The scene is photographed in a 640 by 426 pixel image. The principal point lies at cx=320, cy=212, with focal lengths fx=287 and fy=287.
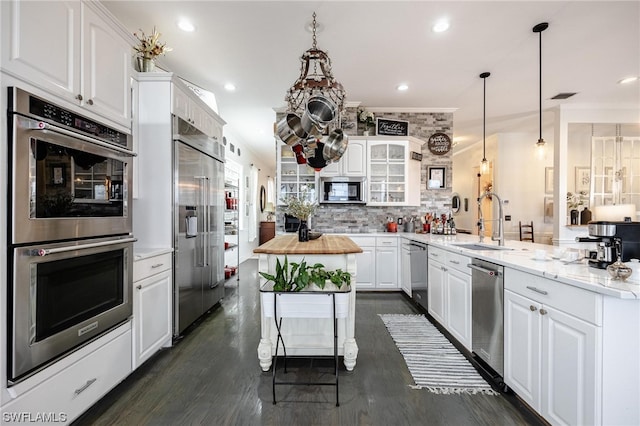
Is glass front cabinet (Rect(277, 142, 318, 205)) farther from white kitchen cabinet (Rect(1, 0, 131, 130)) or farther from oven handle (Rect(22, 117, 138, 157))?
oven handle (Rect(22, 117, 138, 157))

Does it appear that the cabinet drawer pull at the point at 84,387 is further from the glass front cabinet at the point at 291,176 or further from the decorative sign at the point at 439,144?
the decorative sign at the point at 439,144

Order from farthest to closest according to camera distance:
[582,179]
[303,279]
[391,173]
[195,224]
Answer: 1. [582,179]
2. [391,173]
3. [195,224]
4. [303,279]

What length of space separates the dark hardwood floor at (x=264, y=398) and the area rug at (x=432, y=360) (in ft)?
0.26

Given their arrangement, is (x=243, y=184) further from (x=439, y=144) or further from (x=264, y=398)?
(x=264, y=398)

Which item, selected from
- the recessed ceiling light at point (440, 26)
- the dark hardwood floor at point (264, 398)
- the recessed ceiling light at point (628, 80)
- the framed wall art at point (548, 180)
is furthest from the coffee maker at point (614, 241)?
the framed wall art at point (548, 180)

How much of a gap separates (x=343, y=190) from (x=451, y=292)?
95.4 inches

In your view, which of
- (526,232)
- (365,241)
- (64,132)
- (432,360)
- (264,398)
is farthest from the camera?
(526,232)

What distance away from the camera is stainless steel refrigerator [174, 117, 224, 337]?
106 inches

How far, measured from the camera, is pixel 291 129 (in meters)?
2.41

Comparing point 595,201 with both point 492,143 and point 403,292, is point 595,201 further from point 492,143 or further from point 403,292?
point 403,292

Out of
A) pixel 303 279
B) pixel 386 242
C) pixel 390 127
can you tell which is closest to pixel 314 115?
pixel 303 279

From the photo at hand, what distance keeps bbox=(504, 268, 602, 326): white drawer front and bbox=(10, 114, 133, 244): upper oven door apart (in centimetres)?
256

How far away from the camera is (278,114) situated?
4.98 m

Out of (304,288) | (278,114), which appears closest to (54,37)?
(304,288)
